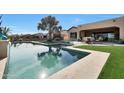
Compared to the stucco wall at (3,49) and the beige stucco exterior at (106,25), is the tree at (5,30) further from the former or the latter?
the beige stucco exterior at (106,25)

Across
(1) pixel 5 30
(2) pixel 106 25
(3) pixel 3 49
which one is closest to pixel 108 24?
(2) pixel 106 25

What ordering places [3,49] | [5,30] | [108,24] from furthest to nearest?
1. [108,24]
2. [5,30]
3. [3,49]

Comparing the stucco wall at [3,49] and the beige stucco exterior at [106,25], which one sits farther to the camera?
the beige stucco exterior at [106,25]

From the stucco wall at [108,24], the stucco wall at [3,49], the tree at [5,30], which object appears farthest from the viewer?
the stucco wall at [108,24]

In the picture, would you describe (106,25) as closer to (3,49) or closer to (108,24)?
(108,24)

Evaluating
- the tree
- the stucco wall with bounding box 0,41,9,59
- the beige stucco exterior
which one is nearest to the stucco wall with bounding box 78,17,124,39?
the beige stucco exterior

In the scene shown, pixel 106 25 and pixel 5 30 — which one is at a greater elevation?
pixel 106 25

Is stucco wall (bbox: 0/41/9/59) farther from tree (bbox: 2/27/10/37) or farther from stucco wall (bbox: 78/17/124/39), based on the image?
stucco wall (bbox: 78/17/124/39)

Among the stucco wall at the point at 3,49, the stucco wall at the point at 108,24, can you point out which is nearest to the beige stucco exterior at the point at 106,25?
the stucco wall at the point at 108,24

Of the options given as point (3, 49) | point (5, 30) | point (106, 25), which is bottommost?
point (3, 49)

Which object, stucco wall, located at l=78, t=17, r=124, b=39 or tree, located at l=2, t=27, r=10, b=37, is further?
stucco wall, located at l=78, t=17, r=124, b=39

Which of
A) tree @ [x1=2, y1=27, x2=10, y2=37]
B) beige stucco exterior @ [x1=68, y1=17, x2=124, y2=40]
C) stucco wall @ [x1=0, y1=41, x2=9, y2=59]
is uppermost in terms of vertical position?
beige stucco exterior @ [x1=68, y1=17, x2=124, y2=40]
